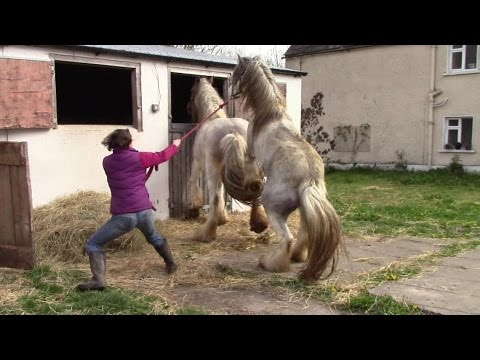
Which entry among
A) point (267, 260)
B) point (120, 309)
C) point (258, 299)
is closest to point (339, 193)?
point (267, 260)

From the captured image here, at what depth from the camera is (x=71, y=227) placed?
5.50 metres

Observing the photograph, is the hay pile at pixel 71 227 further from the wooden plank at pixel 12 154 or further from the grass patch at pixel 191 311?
the grass patch at pixel 191 311

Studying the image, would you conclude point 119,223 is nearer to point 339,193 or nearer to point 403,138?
point 339,193

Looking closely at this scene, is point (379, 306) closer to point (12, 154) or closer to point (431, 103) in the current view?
point (12, 154)

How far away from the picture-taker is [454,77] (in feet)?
52.0

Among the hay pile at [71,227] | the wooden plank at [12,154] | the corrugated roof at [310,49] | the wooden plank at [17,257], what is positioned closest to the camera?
the wooden plank at [12,154]

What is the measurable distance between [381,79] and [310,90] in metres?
3.08

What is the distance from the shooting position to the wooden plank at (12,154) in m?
4.77

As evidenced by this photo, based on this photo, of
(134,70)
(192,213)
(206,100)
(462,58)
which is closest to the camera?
(134,70)

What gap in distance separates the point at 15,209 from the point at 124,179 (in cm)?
140

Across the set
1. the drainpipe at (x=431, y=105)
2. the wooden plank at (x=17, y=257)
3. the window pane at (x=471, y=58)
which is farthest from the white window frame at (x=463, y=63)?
the wooden plank at (x=17, y=257)

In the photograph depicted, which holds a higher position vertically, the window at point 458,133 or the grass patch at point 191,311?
the window at point 458,133

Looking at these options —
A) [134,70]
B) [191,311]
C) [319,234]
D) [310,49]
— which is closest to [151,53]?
[134,70]

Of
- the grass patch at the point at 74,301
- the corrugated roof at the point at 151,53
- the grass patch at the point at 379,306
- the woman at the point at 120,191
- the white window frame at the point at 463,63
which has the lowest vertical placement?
the grass patch at the point at 379,306
